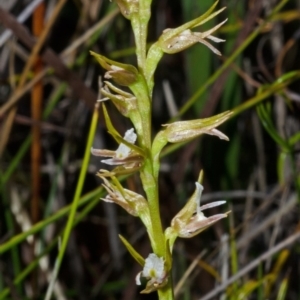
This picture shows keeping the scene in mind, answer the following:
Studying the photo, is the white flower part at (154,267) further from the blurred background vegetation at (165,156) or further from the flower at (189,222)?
the blurred background vegetation at (165,156)

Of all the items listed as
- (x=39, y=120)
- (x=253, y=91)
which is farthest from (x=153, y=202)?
(x=253, y=91)

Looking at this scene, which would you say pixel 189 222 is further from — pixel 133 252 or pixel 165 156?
pixel 165 156

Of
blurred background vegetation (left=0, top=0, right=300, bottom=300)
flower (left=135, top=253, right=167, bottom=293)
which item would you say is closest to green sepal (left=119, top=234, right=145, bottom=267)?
flower (left=135, top=253, right=167, bottom=293)

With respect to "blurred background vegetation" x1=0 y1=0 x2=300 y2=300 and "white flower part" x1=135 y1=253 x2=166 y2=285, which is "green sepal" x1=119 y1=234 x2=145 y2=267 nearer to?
"white flower part" x1=135 y1=253 x2=166 y2=285

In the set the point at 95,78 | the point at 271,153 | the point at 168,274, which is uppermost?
the point at 95,78

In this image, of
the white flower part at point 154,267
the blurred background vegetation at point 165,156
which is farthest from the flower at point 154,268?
the blurred background vegetation at point 165,156

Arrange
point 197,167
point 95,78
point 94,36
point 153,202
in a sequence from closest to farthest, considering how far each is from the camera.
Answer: point 153,202, point 94,36, point 197,167, point 95,78

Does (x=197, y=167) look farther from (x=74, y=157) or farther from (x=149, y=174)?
(x=149, y=174)

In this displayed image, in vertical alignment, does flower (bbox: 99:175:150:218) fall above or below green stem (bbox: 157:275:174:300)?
above
